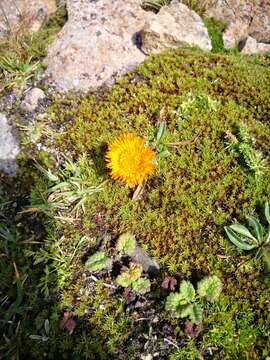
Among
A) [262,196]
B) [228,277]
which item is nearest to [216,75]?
[262,196]

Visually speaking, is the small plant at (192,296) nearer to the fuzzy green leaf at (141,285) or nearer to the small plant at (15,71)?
the fuzzy green leaf at (141,285)

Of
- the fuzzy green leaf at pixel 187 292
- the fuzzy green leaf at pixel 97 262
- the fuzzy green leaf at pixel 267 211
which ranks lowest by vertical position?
the fuzzy green leaf at pixel 97 262

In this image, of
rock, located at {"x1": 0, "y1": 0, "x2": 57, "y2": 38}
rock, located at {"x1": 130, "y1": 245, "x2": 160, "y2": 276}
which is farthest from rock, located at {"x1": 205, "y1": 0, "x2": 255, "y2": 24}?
rock, located at {"x1": 130, "y1": 245, "x2": 160, "y2": 276}

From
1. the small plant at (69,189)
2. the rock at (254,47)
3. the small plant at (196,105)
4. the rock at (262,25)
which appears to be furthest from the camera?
the rock at (262,25)

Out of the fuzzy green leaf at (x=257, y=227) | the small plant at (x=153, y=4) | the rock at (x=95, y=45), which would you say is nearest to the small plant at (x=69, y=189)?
the rock at (x=95, y=45)

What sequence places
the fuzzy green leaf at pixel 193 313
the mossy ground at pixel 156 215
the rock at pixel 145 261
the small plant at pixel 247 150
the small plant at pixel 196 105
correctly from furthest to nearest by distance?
the small plant at pixel 196 105, the small plant at pixel 247 150, the rock at pixel 145 261, the mossy ground at pixel 156 215, the fuzzy green leaf at pixel 193 313

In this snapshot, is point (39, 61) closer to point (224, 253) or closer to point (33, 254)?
point (33, 254)

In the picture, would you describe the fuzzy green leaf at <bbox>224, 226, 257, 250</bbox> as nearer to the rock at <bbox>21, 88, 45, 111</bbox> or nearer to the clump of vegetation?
the rock at <bbox>21, 88, 45, 111</bbox>

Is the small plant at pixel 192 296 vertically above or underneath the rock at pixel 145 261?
above
